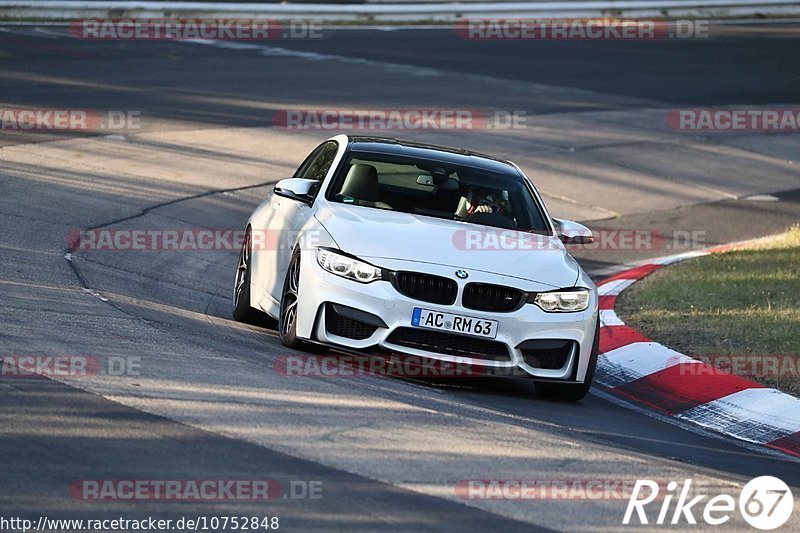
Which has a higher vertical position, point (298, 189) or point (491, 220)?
point (298, 189)

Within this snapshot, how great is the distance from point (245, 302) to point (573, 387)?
266cm

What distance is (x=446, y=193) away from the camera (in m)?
9.55

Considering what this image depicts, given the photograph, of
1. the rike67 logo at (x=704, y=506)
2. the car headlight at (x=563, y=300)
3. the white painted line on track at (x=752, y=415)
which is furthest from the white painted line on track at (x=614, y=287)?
the rike67 logo at (x=704, y=506)

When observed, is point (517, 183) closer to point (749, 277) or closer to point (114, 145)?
point (749, 277)

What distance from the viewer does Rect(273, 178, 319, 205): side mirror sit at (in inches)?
370

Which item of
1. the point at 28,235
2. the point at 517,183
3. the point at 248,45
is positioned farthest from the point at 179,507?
the point at 248,45

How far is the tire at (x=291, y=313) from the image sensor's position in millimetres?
8453

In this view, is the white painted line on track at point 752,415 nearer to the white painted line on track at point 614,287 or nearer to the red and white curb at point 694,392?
the red and white curb at point 694,392

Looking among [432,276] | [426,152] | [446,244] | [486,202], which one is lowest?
[432,276]

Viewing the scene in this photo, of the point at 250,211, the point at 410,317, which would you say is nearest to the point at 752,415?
the point at 410,317

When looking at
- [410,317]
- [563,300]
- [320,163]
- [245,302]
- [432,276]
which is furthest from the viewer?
[320,163]

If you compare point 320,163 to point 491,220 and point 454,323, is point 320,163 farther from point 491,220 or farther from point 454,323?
point 454,323

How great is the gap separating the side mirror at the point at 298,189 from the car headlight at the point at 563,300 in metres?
1.95

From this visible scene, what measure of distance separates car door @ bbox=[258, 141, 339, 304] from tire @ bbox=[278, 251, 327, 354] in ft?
0.88
